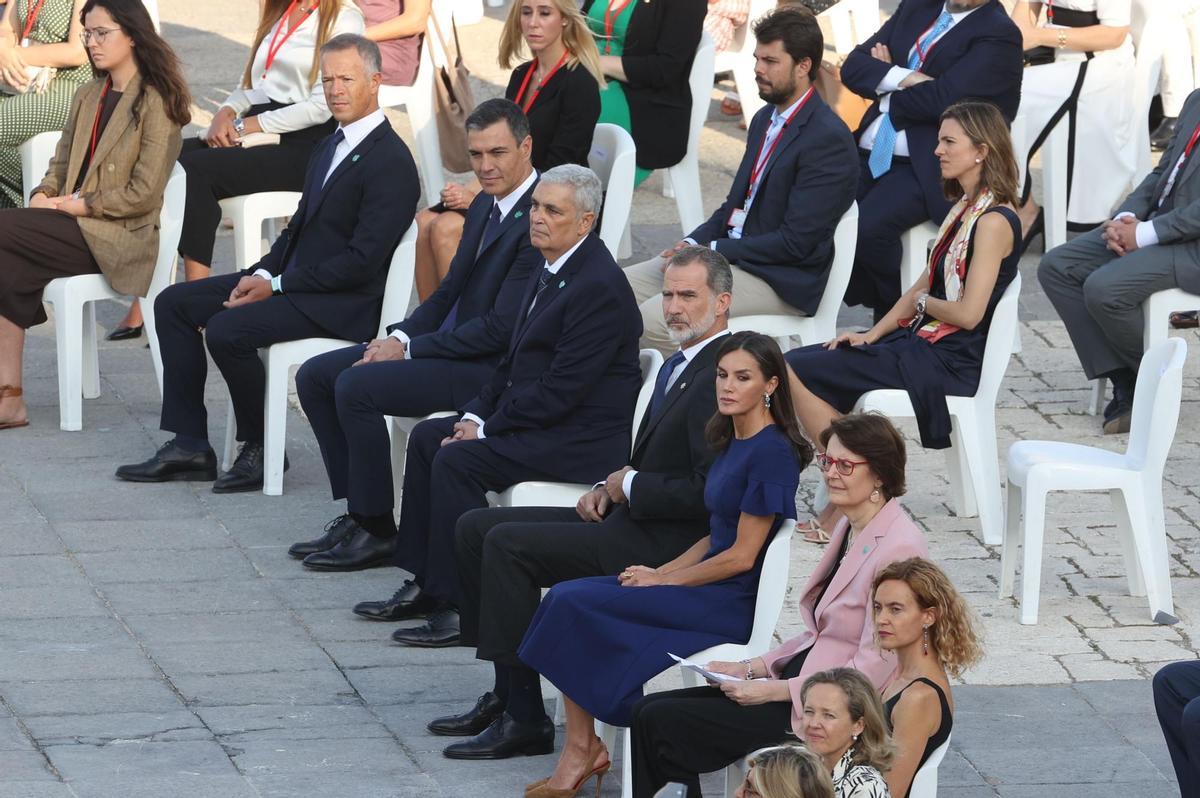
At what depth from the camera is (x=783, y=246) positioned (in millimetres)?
6750

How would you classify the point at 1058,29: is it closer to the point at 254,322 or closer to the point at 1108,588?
the point at 1108,588

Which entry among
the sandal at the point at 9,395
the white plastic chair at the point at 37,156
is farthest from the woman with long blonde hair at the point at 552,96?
the white plastic chair at the point at 37,156

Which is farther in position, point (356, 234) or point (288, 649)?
point (356, 234)

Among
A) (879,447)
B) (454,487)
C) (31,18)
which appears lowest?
(454,487)

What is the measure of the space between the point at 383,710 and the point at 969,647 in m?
1.74

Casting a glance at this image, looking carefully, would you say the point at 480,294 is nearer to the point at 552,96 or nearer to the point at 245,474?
the point at 245,474

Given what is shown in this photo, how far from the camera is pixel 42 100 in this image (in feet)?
27.1

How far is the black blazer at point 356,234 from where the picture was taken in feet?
21.8

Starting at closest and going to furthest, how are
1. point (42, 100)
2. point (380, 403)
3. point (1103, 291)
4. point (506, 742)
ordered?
1. point (506, 742)
2. point (380, 403)
3. point (1103, 291)
4. point (42, 100)

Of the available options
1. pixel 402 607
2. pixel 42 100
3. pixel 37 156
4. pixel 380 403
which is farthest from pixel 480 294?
pixel 42 100

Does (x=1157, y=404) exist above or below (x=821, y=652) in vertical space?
above

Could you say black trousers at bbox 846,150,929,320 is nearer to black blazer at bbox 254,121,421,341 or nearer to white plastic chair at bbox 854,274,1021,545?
white plastic chair at bbox 854,274,1021,545

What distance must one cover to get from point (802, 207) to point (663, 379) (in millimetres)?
1708

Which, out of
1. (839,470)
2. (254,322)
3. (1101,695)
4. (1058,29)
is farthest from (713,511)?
(1058,29)
